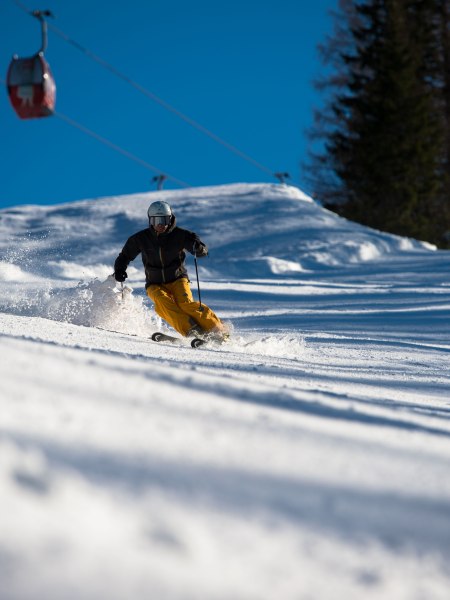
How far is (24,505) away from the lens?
53.3 inches

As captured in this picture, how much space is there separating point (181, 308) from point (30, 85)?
837 cm

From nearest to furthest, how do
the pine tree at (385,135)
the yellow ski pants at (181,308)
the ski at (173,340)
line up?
the ski at (173,340)
the yellow ski pants at (181,308)
the pine tree at (385,135)

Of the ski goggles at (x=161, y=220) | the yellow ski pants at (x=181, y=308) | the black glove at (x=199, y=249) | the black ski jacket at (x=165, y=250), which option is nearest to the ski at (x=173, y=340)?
the yellow ski pants at (x=181, y=308)

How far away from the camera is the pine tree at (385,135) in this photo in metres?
29.6

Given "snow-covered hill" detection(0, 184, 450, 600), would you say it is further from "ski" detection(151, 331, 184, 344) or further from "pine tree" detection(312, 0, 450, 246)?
"pine tree" detection(312, 0, 450, 246)

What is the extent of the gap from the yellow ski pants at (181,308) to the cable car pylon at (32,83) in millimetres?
7845

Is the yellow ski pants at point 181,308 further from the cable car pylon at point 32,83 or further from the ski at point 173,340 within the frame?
the cable car pylon at point 32,83

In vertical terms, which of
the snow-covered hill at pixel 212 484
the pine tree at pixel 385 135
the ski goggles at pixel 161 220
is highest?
the pine tree at pixel 385 135

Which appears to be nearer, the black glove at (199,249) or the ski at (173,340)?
the ski at (173,340)

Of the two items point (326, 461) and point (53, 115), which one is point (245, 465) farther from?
point (53, 115)

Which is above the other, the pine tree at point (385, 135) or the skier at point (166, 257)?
the pine tree at point (385, 135)

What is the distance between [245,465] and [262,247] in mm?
19271

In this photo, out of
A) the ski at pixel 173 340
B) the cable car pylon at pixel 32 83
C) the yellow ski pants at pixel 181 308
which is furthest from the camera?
the cable car pylon at pixel 32 83

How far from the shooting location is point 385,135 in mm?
30547
